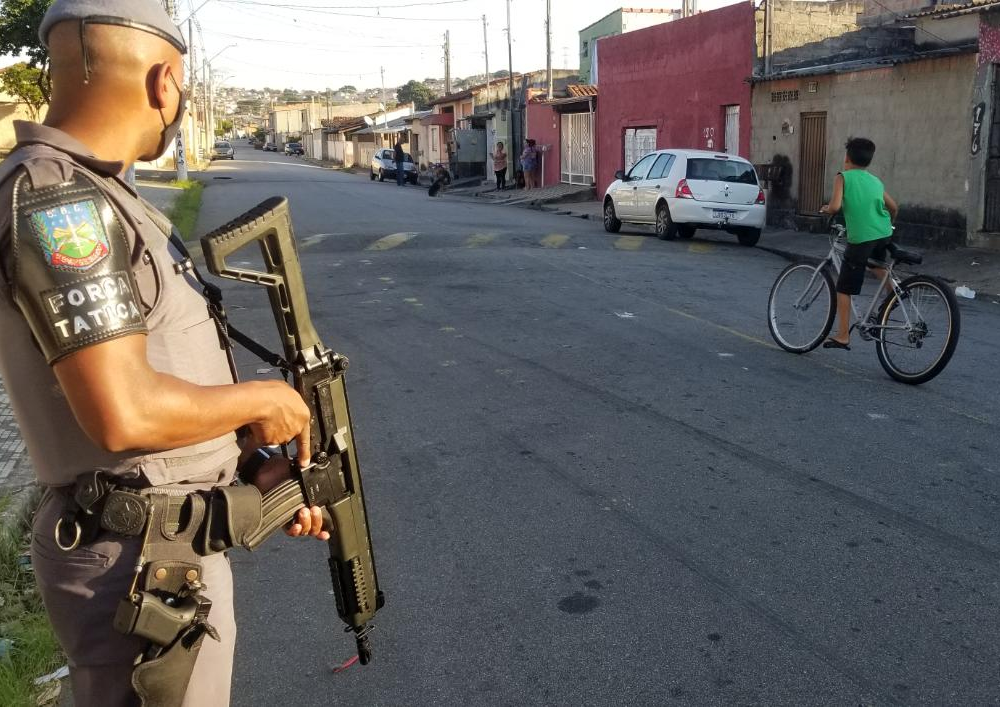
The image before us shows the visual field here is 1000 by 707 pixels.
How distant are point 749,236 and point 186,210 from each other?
12634 millimetres

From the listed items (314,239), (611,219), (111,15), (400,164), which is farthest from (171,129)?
(400,164)

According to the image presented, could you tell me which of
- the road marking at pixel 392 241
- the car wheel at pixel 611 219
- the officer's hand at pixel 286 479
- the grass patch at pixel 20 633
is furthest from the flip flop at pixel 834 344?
the car wheel at pixel 611 219

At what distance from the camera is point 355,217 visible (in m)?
20.8

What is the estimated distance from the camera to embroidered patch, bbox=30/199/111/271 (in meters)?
1.65

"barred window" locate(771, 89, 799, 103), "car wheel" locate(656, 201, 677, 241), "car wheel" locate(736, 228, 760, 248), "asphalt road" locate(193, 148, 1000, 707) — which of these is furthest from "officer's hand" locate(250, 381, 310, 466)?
"barred window" locate(771, 89, 799, 103)

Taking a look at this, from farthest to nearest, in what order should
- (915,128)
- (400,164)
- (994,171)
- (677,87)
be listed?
1. (400,164)
2. (677,87)
3. (915,128)
4. (994,171)

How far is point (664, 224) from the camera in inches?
682

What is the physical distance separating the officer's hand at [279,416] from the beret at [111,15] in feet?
2.34

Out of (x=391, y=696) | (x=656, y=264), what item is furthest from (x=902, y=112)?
(x=391, y=696)

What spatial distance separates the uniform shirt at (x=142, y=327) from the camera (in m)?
1.74

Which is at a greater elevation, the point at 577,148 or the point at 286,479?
the point at 577,148

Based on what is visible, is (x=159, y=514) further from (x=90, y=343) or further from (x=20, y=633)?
(x=20, y=633)

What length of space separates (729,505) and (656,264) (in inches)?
365

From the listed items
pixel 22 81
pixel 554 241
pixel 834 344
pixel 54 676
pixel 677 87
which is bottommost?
pixel 54 676
